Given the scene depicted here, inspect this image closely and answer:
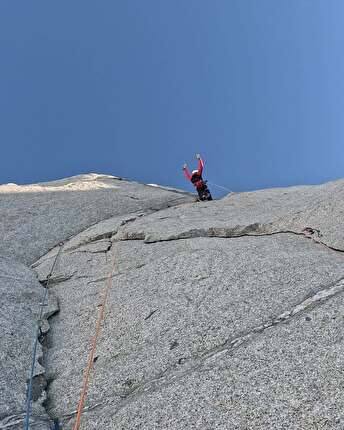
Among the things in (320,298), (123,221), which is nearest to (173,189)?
(123,221)

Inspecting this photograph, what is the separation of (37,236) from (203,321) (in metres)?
Result: 9.07

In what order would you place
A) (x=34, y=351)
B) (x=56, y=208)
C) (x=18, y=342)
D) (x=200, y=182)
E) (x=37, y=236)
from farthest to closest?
1. (x=200, y=182)
2. (x=56, y=208)
3. (x=37, y=236)
4. (x=18, y=342)
5. (x=34, y=351)

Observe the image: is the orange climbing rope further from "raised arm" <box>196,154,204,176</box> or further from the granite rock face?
"raised arm" <box>196,154,204,176</box>

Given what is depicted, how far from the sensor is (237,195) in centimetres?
1884

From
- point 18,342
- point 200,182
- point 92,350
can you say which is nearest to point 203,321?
point 92,350

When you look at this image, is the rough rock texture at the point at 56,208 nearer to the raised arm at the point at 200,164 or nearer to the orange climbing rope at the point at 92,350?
the raised arm at the point at 200,164

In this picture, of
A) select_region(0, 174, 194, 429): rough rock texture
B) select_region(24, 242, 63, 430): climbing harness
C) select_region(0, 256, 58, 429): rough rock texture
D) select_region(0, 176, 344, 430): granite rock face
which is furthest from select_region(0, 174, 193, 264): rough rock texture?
select_region(24, 242, 63, 430): climbing harness

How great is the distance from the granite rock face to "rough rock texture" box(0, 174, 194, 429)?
94mm

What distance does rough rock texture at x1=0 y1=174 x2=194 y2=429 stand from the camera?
6793 mm

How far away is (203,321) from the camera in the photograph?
7.95 metres

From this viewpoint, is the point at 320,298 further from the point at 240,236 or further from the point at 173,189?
the point at 173,189

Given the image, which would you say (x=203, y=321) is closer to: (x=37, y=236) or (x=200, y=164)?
(x=37, y=236)

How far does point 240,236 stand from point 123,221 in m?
4.69

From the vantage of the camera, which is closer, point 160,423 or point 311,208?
point 160,423
